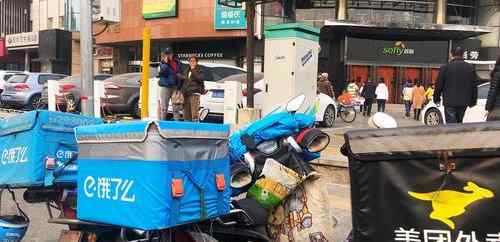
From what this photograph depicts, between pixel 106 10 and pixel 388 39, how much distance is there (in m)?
24.9

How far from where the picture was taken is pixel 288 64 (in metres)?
13.5

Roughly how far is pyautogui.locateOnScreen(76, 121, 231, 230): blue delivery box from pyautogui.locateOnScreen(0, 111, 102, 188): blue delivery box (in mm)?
468

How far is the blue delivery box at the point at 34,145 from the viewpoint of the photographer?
427cm

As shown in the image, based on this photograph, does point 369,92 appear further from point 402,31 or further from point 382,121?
point 382,121

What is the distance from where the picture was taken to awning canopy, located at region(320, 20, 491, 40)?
3212 centimetres

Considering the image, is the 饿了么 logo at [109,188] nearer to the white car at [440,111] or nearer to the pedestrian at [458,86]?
the pedestrian at [458,86]

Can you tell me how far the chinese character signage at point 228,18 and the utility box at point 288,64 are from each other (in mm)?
18429

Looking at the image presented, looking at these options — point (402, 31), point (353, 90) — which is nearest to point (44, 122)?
point (353, 90)

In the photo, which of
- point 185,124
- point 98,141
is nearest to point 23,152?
point 98,141

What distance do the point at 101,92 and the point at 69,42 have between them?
32.8 metres

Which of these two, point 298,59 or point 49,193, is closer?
point 49,193

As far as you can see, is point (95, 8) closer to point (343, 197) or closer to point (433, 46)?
point (343, 197)

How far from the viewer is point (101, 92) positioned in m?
16.5

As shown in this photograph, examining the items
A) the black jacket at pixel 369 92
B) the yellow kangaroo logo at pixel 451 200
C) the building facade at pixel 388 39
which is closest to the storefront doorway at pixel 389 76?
the building facade at pixel 388 39
